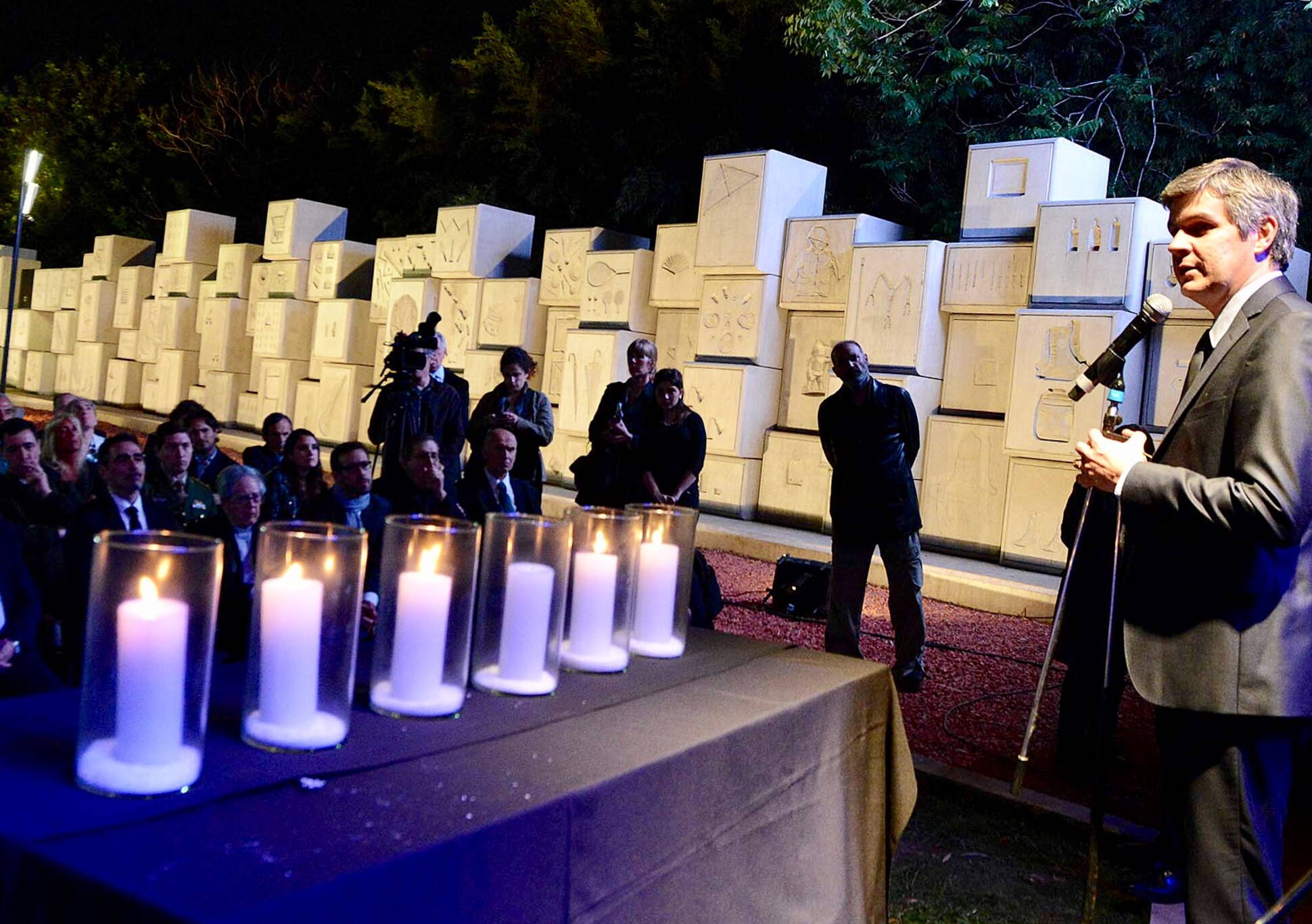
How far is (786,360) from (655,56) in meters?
6.75

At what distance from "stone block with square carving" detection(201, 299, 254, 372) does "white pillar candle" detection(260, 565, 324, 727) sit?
1586cm

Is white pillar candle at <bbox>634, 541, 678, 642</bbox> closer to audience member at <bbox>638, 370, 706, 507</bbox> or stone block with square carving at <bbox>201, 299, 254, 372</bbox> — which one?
audience member at <bbox>638, 370, 706, 507</bbox>

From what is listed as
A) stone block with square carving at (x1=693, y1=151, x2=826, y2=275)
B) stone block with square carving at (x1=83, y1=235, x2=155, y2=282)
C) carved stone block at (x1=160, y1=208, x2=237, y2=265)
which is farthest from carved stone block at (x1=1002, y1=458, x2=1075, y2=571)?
stone block with square carving at (x1=83, y1=235, x2=155, y2=282)

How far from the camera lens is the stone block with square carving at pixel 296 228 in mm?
15641

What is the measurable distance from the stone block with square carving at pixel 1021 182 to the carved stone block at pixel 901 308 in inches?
18.1

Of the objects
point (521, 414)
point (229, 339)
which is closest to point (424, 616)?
point (521, 414)

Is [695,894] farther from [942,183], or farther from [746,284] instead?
[942,183]

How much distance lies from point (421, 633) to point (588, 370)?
10.6m

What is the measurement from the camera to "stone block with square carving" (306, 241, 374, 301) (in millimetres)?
15180

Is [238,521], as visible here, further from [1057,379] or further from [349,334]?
[349,334]

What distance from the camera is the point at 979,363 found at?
1002 centimetres

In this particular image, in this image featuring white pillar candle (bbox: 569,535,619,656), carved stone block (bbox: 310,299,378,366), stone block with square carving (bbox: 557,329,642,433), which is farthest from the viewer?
carved stone block (bbox: 310,299,378,366)

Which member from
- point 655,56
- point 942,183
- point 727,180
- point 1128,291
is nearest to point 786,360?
point 727,180

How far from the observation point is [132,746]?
1.23 m
